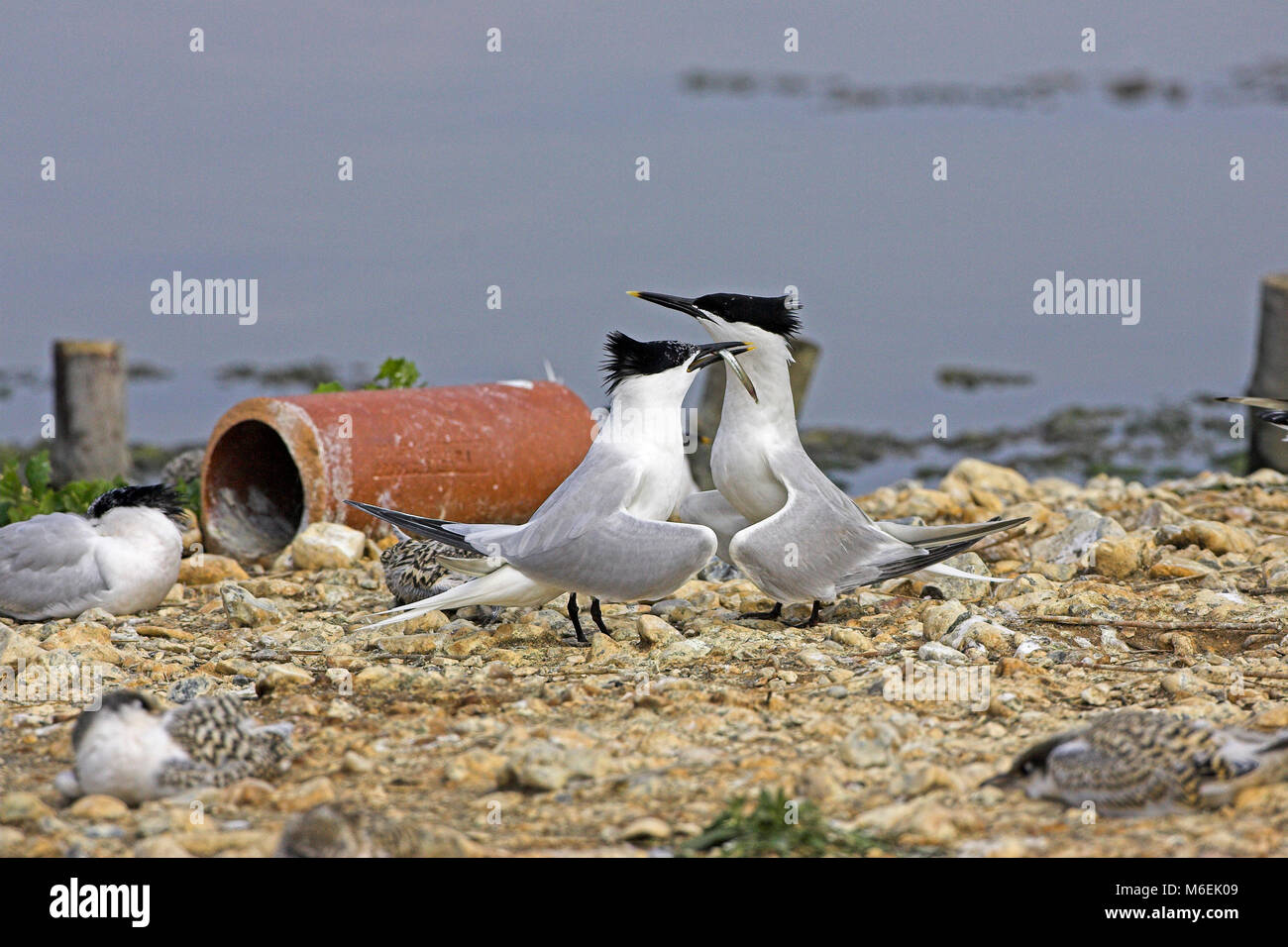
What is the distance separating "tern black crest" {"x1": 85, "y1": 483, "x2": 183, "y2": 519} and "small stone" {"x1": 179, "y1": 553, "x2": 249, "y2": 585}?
0.63 meters

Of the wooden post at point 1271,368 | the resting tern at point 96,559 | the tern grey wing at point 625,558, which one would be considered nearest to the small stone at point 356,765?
the tern grey wing at point 625,558

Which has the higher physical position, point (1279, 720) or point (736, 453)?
point (736, 453)

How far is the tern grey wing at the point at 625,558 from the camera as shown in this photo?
14.8ft

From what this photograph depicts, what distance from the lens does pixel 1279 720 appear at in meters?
3.63

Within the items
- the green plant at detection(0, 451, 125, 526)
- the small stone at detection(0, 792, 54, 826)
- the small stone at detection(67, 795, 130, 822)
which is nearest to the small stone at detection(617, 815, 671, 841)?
the small stone at detection(67, 795, 130, 822)

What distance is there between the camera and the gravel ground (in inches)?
122

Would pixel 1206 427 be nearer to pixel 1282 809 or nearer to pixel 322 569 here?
pixel 322 569

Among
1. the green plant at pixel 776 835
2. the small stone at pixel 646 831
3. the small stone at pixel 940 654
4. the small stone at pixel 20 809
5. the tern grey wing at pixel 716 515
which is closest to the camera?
A: the green plant at pixel 776 835

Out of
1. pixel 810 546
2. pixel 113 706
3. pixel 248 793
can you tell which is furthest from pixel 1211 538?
pixel 113 706

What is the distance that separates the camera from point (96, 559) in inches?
214

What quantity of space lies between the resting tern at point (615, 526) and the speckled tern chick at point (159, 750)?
1135 millimetres

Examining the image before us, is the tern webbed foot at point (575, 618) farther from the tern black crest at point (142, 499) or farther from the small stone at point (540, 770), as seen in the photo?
the tern black crest at point (142, 499)
